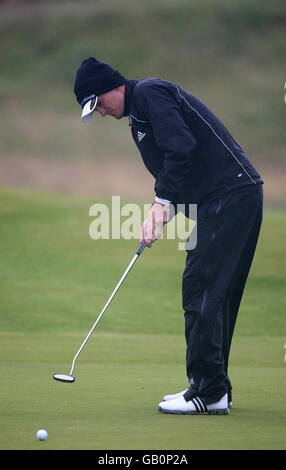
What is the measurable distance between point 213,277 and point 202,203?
15.0 inches

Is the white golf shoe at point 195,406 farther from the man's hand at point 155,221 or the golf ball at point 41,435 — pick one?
the golf ball at point 41,435

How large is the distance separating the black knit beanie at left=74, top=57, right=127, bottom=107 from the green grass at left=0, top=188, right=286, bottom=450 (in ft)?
5.23

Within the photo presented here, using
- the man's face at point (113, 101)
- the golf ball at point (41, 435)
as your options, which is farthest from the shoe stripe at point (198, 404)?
the man's face at point (113, 101)

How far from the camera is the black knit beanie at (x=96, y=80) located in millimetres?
4832

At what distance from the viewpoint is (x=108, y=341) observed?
8938mm

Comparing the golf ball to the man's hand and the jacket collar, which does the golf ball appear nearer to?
Answer: the man's hand

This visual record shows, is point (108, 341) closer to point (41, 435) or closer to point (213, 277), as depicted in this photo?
point (213, 277)

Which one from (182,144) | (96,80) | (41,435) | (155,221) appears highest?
(96,80)

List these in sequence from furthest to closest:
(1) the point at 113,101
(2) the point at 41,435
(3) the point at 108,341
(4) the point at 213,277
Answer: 1. (3) the point at 108,341
2. (1) the point at 113,101
3. (4) the point at 213,277
4. (2) the point at 41,435

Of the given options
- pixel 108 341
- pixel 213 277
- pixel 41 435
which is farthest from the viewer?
pixel 108 341

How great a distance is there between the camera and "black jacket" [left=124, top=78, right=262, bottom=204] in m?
4.66

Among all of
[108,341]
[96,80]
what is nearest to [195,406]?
[96,80]

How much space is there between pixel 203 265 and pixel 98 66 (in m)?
1.15

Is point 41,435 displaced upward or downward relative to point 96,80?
downward
